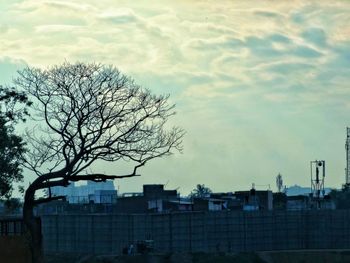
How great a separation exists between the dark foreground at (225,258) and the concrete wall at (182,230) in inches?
96.0

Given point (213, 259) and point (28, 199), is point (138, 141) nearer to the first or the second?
point (28, 199)

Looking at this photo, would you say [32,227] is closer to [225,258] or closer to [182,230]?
[225,258]

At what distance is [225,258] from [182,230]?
237 inches

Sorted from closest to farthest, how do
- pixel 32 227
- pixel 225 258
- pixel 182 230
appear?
1. pixel 32 227
2. pixel 225 258
3. pixel 182 230

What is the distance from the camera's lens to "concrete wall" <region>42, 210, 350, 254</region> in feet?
223

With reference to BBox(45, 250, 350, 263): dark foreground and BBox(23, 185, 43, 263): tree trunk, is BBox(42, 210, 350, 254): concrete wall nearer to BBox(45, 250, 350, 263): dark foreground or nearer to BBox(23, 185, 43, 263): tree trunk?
BBox(45, 250, 350, 263): dark foreground

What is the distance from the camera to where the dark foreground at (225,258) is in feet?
206

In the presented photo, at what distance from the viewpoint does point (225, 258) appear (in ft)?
208

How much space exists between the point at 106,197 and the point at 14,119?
244 ft

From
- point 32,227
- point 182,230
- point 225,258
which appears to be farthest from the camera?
point 182,230

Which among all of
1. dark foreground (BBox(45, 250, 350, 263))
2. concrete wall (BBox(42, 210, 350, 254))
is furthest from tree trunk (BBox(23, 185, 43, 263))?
concrete wall (BBox(42, 210, 350, 254))

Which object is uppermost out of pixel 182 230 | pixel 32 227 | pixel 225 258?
pixel 32 227

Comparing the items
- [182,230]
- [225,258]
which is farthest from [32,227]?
[182,230]

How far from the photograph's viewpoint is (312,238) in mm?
72438
